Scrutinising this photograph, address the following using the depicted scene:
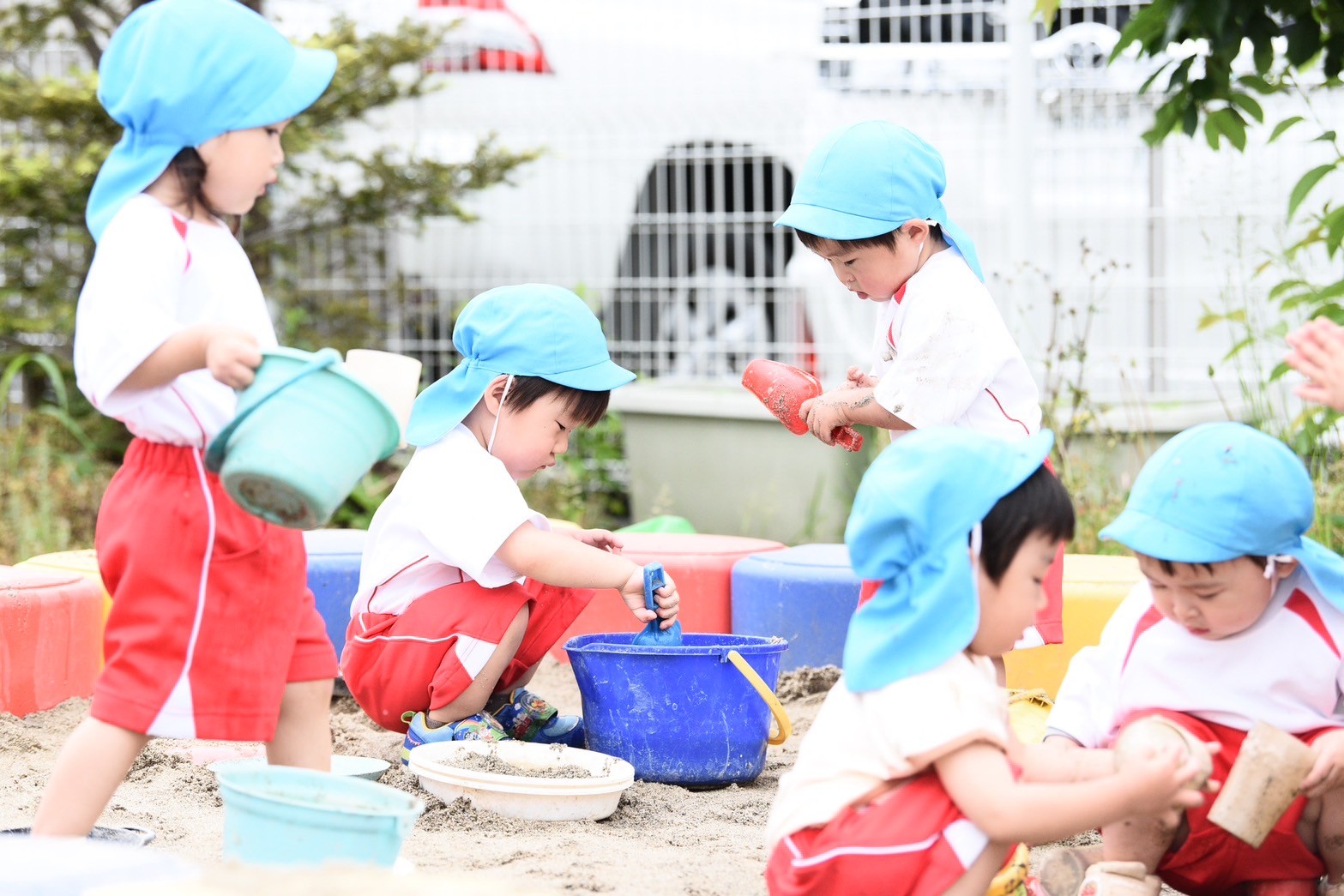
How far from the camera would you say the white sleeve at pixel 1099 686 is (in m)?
2.25

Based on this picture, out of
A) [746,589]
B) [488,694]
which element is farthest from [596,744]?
[746,589]

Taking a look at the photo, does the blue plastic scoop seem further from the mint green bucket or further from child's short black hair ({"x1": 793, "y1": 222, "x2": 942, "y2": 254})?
the mint green bucket

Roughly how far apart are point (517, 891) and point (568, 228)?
5010mm

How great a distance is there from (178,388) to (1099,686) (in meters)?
1.41

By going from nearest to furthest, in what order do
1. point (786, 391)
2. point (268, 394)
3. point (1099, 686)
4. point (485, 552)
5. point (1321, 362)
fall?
1. point (268, 394)
2. point (1321, 362)
3. point (1099, 686)
4. point (485, 552)
5. point (786, 391)

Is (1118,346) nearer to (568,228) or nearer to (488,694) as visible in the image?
(568,228)

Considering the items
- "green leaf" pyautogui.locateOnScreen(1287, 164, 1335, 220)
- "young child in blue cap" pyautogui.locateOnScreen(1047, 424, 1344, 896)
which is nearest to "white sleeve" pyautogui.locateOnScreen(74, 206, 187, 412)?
"young child in blue cap" pyautogui.locateOnScreen(1047, 424, 1344, 896)

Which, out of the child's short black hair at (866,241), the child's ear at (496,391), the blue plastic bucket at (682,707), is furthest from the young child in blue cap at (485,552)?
the child's short black hair at (866,241)

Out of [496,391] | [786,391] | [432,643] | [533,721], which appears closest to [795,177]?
[786,391]

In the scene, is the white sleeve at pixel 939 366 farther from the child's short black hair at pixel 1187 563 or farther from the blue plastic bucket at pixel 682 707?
the child's short black hair at pixel 1187 563

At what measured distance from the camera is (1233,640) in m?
2.15

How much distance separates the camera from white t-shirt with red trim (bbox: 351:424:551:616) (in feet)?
9.22

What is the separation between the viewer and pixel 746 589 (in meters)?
3.74

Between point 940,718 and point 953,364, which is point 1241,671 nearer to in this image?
point 940,718
